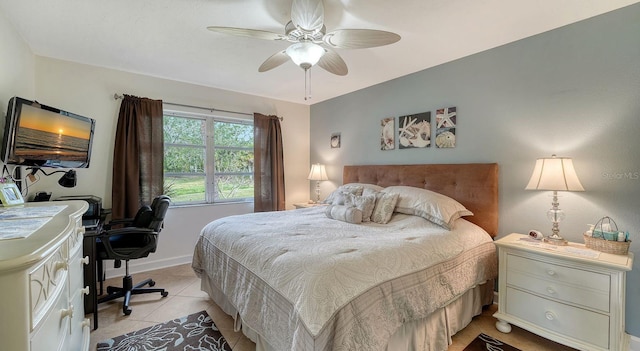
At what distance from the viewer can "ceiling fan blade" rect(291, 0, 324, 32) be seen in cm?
168

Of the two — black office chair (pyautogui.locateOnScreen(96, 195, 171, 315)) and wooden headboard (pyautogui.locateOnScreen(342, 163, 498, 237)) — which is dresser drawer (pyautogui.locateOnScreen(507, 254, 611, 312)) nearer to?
wooden headboard (pyautogui.locateOnScreen(342, 163, 498, 237))

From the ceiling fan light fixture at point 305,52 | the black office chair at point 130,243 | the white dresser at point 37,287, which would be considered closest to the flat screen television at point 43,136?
the black office chair at point 130,243

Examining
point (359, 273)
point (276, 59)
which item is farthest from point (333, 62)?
point (359, 273)

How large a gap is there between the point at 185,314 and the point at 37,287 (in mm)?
1770

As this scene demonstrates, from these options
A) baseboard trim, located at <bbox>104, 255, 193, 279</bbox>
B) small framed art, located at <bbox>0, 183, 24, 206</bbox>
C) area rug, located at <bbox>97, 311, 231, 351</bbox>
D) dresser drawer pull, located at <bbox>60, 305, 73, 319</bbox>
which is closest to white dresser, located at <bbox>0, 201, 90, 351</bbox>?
dresser drawer pull, located at <bbox>60, 305, 73, 319</bbox>

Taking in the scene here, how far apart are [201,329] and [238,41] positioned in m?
2.46

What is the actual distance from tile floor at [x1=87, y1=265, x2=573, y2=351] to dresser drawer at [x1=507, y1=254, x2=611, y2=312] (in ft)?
1.28

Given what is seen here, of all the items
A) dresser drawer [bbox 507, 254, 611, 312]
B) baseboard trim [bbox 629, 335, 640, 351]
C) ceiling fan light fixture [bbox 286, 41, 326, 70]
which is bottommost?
baseboard trim [bbox 629, 335, 640, 351]

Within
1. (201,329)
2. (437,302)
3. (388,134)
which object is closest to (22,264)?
(201,329)

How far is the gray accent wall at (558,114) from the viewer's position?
74.6 inches

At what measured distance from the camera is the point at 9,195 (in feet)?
5.52

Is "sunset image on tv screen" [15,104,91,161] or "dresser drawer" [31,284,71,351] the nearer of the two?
"dresser drawer" [31,284,71,351]

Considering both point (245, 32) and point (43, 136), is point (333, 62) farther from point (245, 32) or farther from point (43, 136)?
point (43, 136)

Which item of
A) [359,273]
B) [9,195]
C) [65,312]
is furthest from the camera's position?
[9,195]
